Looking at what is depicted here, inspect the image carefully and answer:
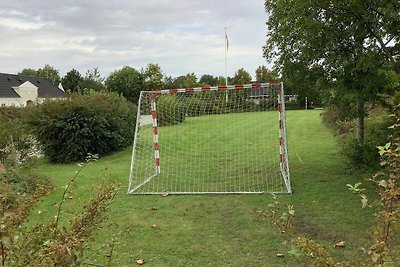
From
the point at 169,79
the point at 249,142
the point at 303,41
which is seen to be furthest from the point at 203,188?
the point at 169,79

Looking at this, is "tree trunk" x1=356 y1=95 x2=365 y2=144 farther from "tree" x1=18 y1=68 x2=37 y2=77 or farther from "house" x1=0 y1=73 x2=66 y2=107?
"tree" x1=18 y1=68 x2=37 y2=77

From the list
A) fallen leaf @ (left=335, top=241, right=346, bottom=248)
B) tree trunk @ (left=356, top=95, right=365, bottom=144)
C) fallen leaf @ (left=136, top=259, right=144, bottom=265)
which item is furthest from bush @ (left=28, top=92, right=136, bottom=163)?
fallen leaf @ (left=335, top=241, right=346, bottom=248)

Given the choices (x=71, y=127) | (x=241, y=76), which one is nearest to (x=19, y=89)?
(x=241, y=76)

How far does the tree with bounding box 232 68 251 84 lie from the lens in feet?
187

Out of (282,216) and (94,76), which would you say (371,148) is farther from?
(94,76)

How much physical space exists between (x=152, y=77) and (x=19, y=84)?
17618 millimetres

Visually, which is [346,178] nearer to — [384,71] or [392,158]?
[384,71]

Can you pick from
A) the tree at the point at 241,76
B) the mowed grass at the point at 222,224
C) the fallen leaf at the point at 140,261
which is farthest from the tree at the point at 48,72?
the fallen leaf at the point at 140,261

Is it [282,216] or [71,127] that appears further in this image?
[71,127]

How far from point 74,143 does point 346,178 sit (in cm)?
775

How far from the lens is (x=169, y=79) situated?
53.2 metres

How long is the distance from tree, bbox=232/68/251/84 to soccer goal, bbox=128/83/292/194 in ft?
122

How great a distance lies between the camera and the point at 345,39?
23.7ft

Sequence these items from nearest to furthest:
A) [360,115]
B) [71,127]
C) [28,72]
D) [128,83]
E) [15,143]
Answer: [360,115] < [15,143] < [71,127] < [128,83] < [28,72]
